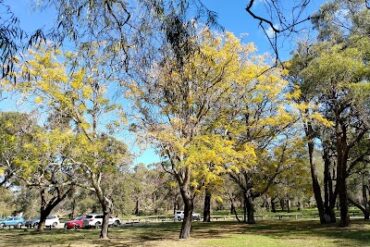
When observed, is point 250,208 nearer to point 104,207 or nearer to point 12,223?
point 104,207

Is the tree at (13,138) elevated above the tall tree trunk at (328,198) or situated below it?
above

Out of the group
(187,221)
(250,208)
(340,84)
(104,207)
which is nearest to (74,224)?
(250,208)

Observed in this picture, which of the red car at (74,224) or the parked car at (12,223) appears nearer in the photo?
the red car at (74,224)

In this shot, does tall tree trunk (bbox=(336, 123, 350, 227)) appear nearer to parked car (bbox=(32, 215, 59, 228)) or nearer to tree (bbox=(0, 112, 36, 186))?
tree (bbox=(0, 112, 36, 186))

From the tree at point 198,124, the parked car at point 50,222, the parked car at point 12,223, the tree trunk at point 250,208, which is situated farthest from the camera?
the parked car at point 12,223

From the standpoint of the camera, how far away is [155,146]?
19797 mm

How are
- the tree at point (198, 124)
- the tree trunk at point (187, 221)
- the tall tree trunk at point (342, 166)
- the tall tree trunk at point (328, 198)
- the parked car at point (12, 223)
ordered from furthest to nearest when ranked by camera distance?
1. the parked car at point (12, 223)
2. the tall tree trunk at point (328, 198)
3. the tall tree trunk at point (342, 166)
4. the tree trunk at point (187, 221)
5. the tree at point (198, 124)

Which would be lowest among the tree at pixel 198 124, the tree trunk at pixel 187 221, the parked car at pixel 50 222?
the tree trunk at pixel 187 221

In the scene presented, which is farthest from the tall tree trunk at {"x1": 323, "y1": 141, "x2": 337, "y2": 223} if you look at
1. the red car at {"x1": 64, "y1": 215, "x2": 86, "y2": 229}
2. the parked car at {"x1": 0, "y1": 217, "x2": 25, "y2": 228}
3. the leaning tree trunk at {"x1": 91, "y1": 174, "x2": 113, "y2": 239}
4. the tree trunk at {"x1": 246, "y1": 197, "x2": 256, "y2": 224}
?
the parked car at {"x1": 0, "y1": 217, "x2": 25, "y2": 228}

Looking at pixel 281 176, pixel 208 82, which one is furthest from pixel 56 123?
pixel 281 176

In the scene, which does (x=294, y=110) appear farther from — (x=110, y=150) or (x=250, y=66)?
(x=110, y=150)

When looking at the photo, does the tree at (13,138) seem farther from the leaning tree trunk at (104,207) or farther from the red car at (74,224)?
the red car at (74,224)

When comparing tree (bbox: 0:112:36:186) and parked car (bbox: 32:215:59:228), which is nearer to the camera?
tree (bbox: 0:112:36:186)

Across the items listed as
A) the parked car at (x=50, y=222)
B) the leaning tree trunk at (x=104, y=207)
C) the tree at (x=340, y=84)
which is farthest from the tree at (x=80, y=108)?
the parked car at (x=50, y=222)
